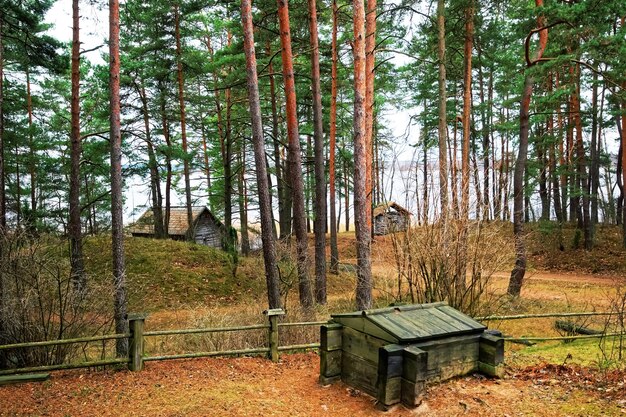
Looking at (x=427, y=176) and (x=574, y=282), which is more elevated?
(x=427, y=176)

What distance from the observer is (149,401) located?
5.13 meters

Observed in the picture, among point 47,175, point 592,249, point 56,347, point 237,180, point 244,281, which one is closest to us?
point 56,347

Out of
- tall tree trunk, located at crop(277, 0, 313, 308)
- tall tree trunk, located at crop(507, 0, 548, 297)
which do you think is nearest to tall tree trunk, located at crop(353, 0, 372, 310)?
tall tree trunk, located at crop(277, 0, 313, 308)

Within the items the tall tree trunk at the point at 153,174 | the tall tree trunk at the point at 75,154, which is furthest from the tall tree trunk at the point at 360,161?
the tall tree trunk at the point at 153,174

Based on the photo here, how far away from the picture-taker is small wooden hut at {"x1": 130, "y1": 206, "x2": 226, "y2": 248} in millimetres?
23688

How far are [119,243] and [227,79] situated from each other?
9.94 metres

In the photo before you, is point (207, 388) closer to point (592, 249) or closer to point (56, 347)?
point (56, 347)

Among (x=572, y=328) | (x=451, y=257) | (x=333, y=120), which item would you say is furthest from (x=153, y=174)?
(x=572, y=328)

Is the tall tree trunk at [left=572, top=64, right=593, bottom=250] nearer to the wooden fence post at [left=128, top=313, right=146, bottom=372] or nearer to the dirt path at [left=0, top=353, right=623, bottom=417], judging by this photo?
the dirt path at [left=0, top=353, right=623, bottom=417]

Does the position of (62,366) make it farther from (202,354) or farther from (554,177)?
(554,177)

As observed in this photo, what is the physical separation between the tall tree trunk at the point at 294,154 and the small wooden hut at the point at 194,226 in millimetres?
12948

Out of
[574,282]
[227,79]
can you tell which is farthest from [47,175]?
[574,282]

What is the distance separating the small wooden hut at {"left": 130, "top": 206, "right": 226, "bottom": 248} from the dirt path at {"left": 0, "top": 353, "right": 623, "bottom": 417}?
17.5 m

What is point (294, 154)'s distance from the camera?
11.0m
